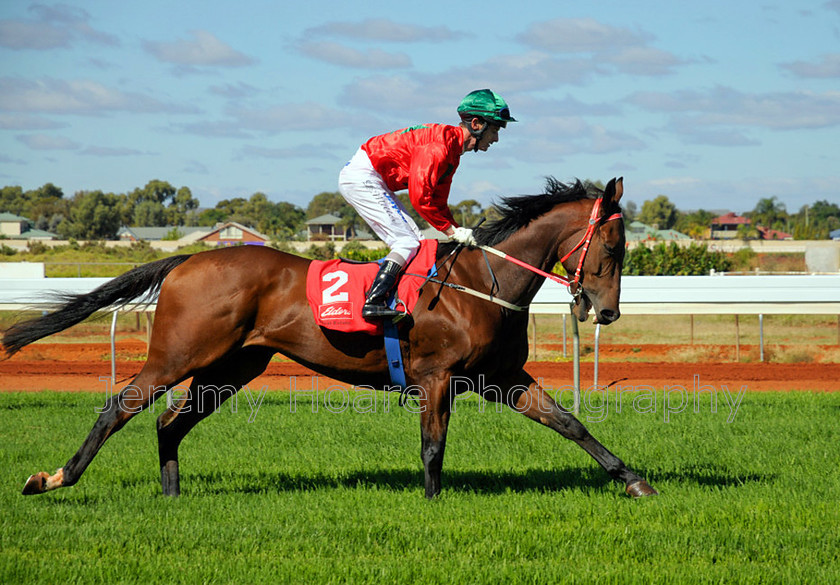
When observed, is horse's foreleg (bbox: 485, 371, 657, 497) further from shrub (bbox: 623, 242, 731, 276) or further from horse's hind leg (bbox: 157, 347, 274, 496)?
shrub (bbox: 623, 242, 731, 276)

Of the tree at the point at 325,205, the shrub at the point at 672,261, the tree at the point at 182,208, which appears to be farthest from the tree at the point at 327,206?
the shrub at the point at 672,261

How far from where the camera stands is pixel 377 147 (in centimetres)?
524

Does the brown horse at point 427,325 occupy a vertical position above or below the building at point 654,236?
below

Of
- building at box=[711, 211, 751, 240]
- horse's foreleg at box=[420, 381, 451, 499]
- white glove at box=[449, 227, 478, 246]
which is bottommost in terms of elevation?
horse's foreleg at box=[420, 381, 451, 499]

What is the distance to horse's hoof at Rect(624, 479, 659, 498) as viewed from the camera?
5.21 metres

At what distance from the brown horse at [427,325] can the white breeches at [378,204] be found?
29 centimetres

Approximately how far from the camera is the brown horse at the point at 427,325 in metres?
5.12

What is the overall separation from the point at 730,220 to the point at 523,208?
145 metres

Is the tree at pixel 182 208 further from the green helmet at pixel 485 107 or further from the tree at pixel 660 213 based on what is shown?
the green helmet at pixel 485 107

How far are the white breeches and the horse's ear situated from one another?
3.71 feet

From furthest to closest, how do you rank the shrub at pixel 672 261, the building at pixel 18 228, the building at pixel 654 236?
the building at pixel 18 228 < the building at pixel 654 236 < the shrub at pixel 672 261

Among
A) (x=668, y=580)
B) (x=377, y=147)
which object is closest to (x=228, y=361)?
(x=377, y=147)

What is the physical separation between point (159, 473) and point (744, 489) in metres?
3.72

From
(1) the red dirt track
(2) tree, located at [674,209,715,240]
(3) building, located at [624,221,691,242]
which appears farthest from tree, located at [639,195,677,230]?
(1) the red dirt track
